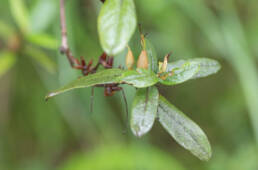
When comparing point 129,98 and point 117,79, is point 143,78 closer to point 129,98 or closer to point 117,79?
point 117,79

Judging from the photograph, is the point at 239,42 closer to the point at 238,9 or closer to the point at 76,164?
the point at 238,9

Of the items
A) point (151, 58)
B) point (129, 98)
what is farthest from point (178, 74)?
point (129, 98)

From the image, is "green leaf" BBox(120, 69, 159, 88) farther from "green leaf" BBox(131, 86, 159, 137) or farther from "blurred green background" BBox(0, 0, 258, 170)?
"blurred green background" BBox(0, 0, 258, 170)

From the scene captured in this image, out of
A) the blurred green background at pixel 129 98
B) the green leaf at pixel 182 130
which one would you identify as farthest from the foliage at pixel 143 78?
the blurred green background at pixel 129 98

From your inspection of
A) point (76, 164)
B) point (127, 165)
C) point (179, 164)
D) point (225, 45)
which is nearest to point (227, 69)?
point (225, 45)

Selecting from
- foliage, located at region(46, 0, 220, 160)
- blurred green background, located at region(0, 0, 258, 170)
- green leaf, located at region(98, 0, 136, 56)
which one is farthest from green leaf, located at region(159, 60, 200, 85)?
blurred green background, located at region(0, 0, 258, 170)

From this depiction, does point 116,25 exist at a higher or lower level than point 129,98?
higher
